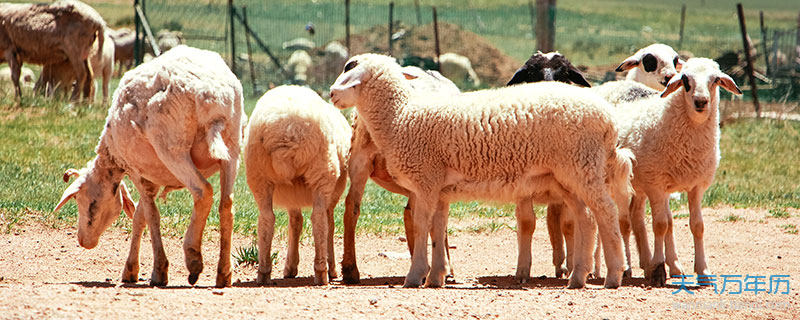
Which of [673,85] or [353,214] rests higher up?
[673,85]

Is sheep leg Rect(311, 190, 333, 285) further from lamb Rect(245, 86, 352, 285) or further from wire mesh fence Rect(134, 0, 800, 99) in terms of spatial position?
wire mesh fence Rect(134, 0, 800, 99)

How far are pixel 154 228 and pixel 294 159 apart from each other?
48.6 inches

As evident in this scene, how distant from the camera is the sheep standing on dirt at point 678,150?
7.99 metres

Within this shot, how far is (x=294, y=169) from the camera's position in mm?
7766

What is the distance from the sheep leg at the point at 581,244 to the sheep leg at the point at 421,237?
108 cm

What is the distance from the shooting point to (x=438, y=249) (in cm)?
766

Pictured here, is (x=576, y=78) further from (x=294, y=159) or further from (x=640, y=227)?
(x=294, y=159)

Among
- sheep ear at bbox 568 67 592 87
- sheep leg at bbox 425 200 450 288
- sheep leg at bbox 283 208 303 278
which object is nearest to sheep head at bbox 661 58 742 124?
sheep ear at bbox 568 67 592 87

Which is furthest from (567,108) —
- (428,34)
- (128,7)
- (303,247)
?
(128,7)

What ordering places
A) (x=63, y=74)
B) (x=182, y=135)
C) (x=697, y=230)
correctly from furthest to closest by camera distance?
(x=63, y=74), (x=697, y=230), (x=182, y=135)

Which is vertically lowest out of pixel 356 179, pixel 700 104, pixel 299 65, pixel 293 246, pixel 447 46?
pixel 293 246

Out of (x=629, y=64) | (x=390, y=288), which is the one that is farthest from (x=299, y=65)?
(x=390, y=288)

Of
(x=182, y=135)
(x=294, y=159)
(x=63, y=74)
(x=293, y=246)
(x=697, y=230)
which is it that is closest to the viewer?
(x=182, y=135)

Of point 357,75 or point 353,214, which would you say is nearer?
point 357,75
